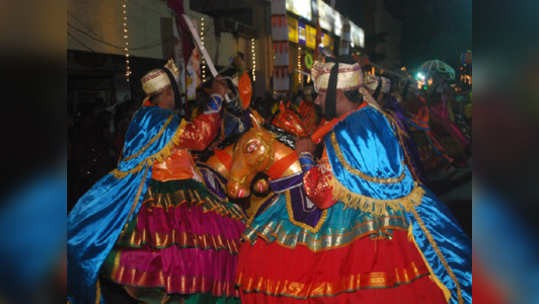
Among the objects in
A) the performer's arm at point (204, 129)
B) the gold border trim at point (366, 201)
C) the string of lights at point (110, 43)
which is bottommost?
the gold border trim at point (366, 201)

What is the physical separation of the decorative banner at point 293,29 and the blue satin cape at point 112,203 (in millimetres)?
3776

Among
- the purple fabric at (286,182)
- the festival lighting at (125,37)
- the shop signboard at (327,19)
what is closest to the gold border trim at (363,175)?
the purple fabric at (286,182)

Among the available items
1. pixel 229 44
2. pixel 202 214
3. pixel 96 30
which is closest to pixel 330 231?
pixel 202 214

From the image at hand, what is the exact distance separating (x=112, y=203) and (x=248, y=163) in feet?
3.07

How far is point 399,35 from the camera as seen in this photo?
345 centimetres

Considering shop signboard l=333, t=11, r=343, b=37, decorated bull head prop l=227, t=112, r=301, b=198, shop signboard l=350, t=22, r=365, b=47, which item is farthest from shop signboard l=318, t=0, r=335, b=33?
decorated bull head prop l=227, t=112, r=301, b=198

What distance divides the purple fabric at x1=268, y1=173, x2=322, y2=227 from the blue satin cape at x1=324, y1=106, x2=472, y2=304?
28 centimetres

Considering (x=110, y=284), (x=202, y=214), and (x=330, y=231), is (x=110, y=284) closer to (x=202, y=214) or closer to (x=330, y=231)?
(x=202, y=214)

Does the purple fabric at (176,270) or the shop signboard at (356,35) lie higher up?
the shop signboard at (356,35)

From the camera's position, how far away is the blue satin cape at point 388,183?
1.93 meters

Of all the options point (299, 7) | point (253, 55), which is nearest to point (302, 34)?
point (299, 7)

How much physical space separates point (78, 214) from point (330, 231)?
1.71 meters

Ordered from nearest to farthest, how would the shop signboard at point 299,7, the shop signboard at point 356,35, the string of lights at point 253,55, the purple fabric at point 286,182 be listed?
the purple fabric at point 286,182 → the shop signboard at point 356,35 → the shop signboard at point 299,7 → the string of lights at point 253,55

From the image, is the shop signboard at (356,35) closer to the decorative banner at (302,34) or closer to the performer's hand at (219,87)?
the performer's hand at (219,87)
